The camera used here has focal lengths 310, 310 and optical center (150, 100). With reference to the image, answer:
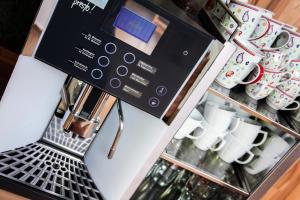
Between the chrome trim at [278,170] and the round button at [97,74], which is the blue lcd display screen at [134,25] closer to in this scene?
the round button at [97,74]

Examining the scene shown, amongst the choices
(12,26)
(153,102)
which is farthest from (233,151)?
(12,26)

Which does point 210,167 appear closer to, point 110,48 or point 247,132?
point 247,132

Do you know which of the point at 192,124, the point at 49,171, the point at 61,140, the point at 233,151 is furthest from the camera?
the point at 233,151

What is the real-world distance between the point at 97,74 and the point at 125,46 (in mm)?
78

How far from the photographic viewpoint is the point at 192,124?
0.97 meters

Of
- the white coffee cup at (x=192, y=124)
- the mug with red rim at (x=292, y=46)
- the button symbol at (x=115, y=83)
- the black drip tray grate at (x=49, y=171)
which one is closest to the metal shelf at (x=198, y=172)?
the white coffee cup at (x=192, y=124)

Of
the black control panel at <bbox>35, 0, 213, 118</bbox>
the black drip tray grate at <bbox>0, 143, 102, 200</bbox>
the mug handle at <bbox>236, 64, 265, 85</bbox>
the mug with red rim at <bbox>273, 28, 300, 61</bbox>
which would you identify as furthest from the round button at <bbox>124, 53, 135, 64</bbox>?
the mug with red rim at <bbox>273, 28, 300, 61</bbox>

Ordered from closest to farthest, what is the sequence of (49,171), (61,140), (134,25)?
(134,25)
(49,171)
(61,140)

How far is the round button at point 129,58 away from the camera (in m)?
0.58

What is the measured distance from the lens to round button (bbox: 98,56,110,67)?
0.58 m

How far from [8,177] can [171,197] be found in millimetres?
739

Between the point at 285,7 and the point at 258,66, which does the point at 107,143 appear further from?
the point at 285,7

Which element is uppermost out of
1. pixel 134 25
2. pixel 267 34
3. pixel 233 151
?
pixel 267 34

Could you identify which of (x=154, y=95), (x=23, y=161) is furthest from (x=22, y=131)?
(x=154, y=95)
